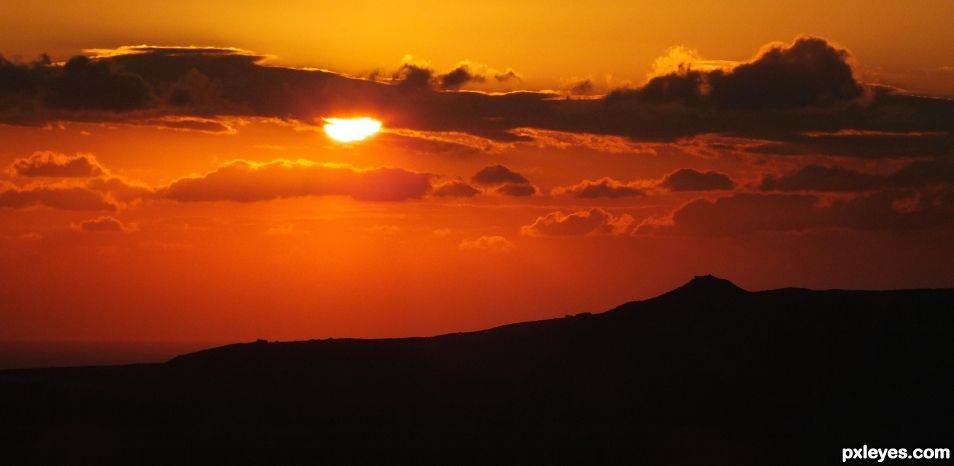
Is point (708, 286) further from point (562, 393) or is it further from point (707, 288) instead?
point (562, 393)

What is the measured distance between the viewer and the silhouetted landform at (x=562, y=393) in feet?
158

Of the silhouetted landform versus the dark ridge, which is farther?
the dark ridge

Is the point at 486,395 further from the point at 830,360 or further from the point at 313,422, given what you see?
the point at 830,360

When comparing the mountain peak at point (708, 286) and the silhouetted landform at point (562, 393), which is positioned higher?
the mountain peak at point (708, 286)

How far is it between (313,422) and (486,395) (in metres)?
7.17

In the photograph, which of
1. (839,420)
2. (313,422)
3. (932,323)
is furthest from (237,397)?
(932,323)

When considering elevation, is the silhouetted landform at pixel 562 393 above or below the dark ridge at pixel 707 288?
below

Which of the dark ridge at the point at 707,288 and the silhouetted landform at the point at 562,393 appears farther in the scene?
the dark ridge at the point at 707,288

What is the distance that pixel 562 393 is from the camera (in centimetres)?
5556

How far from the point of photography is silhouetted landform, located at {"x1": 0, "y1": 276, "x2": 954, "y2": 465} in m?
48.1

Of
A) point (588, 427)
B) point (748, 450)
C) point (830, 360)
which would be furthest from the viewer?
point (830, 360)

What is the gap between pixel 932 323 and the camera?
55.1 meters

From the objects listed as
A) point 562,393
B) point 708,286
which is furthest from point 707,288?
point 562,393

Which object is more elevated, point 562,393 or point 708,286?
point 708,286
